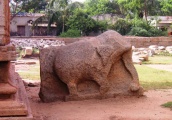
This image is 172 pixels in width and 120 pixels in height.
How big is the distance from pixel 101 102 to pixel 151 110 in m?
1.28

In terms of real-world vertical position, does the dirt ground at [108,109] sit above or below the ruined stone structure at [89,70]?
below

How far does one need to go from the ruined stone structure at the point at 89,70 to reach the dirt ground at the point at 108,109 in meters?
0.24

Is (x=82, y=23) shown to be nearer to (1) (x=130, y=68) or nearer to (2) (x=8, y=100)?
(1) (x=130, y=68)

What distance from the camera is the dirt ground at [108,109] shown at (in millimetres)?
6957

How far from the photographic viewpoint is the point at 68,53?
8773mm

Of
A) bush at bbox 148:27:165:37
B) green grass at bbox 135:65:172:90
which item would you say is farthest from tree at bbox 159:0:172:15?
green grass at bbox 135:65:172:90

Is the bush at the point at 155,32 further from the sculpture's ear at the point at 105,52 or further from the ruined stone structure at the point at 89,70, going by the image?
the sculpture's ear at the point at 105,52

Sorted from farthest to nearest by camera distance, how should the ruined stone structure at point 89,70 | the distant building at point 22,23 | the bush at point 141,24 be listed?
1. the distant building at point 22,23
2. the bush at point 141,24
3. the ruined stone structure at point 89,70

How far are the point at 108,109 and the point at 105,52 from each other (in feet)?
5.01

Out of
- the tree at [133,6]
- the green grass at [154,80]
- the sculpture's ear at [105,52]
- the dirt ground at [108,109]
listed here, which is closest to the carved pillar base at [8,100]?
the dirt ground at [108,109]

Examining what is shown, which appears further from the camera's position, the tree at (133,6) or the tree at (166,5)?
the tree at (166,5)

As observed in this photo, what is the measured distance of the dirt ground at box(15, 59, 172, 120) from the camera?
6.96 metres

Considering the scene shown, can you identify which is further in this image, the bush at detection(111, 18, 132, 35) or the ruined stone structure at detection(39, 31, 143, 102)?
the bush at detection(111, 18, 132, 35)

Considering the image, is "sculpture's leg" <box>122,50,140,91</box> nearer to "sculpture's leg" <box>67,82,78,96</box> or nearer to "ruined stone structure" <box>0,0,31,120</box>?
"sculpture's leg" <box>67,82,78,96</box>
